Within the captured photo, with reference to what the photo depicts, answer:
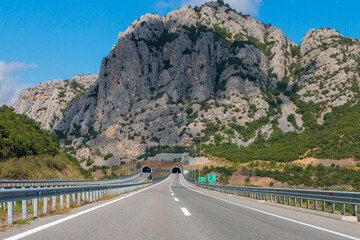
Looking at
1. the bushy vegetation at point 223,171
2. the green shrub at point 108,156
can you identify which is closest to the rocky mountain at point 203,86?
the green shrub at point 108,156

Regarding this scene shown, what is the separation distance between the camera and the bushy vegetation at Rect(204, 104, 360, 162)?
79.4 metres

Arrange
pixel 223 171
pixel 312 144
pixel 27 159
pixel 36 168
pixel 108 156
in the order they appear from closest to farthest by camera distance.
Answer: pixel 27 159
pixel 36 168
pixel 223 171
pixel 312 144
pixel 108 156

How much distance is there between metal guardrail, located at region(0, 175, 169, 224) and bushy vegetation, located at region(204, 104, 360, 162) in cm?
6303

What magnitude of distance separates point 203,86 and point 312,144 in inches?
2518

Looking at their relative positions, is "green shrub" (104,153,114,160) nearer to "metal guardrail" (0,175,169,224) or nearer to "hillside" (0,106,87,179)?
"hillside" (0,106,87,179)

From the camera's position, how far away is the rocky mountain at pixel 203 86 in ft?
434

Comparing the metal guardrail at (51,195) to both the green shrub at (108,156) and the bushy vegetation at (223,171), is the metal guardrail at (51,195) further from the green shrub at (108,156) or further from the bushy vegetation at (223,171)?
the green shrub at (108,156)

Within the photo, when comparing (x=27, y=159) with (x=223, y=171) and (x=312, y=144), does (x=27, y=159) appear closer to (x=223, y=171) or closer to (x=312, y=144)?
(x=223, y=171)

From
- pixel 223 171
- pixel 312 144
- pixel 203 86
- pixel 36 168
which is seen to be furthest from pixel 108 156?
pixel 36 168

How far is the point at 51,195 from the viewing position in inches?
462

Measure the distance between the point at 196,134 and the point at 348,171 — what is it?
245 feet

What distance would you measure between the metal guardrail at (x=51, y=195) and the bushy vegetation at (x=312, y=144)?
63026mm

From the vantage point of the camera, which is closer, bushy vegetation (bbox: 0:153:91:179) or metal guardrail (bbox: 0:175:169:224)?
metal guardrail (bbox: 0:175:169:224)

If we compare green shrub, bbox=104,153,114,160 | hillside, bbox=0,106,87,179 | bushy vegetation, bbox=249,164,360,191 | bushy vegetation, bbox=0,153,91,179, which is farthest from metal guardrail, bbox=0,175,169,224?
green shrub, bbox=104,153,114,160
